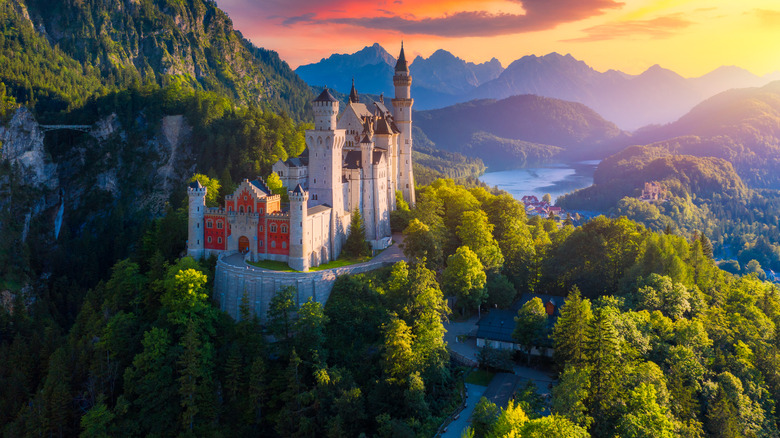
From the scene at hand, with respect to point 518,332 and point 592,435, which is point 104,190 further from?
point 592,435

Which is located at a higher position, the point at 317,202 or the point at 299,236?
the point at 317,202

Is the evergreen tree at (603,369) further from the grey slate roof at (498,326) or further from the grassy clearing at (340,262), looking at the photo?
the grassy clearing at (340,262)

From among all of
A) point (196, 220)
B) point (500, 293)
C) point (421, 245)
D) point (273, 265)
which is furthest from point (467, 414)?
point (196, 220)

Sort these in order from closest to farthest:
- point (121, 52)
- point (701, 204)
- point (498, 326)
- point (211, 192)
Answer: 1. point (498, 326)
2. point (211, 192)
3. point (121, 52)
4. point (701, 204)

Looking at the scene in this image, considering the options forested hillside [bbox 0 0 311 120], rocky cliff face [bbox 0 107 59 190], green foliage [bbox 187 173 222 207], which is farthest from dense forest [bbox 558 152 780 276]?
rocky cliff face [bbox 0 107 59 190]

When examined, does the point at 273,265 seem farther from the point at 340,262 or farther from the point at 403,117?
the point at 403,117

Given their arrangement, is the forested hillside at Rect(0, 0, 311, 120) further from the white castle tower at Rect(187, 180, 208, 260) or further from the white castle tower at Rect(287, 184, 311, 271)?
the white castle tower at Rect(287, 184, 311, 271)

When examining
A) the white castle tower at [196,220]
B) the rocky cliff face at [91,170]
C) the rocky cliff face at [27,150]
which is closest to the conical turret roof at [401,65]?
the white castle tower at [196,220]

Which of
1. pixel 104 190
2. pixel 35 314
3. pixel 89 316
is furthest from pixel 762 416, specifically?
pixel 104 190
